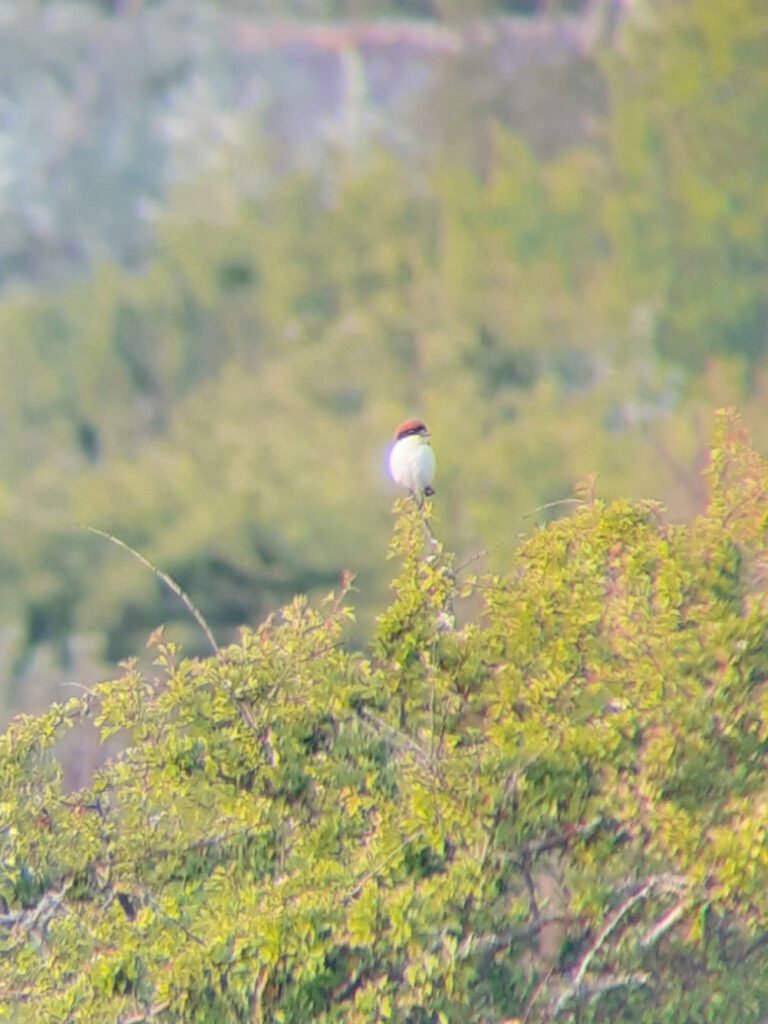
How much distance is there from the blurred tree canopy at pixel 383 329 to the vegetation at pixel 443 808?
1787 centimetres

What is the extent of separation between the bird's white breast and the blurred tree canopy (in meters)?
15.2

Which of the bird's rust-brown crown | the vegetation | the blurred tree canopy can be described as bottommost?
the vegetation

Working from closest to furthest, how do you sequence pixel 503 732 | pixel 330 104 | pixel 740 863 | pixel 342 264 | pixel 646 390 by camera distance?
pixel 740 863 < pixel 503 732 < pixel 646 390 < pixel 342 264 < pixel 330 104

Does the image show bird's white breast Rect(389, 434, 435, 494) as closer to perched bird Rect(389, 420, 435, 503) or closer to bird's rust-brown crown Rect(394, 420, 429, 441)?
perched bird Rect(389, 420, 435, 503)

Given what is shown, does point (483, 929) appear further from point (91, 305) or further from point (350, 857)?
point (91, 305)

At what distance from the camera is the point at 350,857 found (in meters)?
5.95

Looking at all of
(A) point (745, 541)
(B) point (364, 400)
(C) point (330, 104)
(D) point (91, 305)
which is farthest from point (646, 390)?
(A) point (745, 541)

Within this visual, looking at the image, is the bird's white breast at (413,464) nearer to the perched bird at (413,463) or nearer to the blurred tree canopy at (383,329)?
the perched bird at (413,463)

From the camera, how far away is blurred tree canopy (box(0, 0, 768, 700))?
31000 mm

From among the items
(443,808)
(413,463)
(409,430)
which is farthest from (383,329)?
(443,808)

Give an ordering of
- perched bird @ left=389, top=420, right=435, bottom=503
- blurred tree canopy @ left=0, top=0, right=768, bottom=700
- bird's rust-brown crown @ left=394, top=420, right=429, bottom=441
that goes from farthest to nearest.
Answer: blurred tree canopy @ left=0, top=0, right=768, bottom=700 < bird's rust-brown crown @ left=394, top=420, right=429, bottom=441 < perched bird @ left=389, top=420, right=435, bottom=503

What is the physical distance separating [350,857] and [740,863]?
1.14m

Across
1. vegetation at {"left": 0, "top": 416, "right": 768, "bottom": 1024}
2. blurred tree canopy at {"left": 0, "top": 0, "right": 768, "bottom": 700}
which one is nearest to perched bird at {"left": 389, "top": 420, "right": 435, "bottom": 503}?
vegetation at {"left": 0, "top": 416, "right": 768, "bottom": 1024}

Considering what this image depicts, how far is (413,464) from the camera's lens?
8633 mm
